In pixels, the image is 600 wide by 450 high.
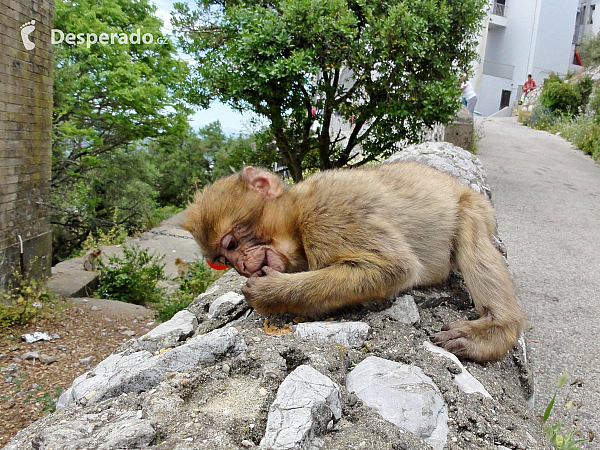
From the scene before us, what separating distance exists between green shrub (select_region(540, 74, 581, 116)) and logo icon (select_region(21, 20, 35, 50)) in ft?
75.6

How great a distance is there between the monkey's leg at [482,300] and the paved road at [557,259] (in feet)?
4.01

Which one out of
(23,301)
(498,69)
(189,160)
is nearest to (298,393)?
(23,301)

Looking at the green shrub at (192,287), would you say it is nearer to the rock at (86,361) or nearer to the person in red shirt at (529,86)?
the rock at (86,361)

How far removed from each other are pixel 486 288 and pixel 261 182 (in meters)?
1.30

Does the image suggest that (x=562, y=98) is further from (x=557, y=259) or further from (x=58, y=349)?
(x=58, y=349)

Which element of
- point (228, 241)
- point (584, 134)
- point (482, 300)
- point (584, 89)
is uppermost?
point (584, 89)

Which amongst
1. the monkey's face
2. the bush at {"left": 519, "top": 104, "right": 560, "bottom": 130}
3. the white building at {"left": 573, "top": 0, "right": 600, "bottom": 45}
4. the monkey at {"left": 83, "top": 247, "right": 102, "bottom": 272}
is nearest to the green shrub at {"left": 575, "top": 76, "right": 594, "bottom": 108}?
the bush at {"left": 519, "top": 104, "right": 560, "bottom": 130}

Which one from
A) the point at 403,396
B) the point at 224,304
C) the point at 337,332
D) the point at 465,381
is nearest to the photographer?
the point at 403,396

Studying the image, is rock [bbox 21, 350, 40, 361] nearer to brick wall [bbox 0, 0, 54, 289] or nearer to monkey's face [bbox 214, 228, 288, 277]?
brick wall [bbox 0, 0, 54, 289]

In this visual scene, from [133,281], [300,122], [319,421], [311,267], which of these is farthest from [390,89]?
[319,421]

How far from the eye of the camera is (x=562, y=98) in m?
24.5

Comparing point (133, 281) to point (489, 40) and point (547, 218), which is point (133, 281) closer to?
point (547, 218)

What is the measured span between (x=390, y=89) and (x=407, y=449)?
727cm

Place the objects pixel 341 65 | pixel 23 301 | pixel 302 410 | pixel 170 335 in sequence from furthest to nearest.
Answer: pixel 341 65, pixel 23 301, pixel 170 335, pixel 302 410
